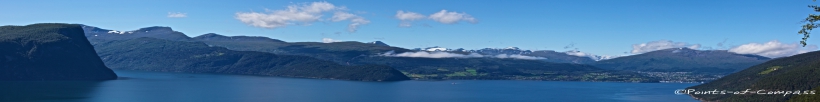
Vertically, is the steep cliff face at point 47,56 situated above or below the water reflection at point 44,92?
above

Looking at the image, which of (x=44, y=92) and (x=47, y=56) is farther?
(x=47, y=56)

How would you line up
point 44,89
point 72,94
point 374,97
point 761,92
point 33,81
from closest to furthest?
point 761,92 → point 72,94 → point 44,89 → point 374,97 → point 33,81

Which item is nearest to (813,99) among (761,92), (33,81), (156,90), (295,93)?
(761,92)

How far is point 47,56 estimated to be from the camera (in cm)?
12731

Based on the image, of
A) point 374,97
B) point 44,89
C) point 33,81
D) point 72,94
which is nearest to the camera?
point 72,94

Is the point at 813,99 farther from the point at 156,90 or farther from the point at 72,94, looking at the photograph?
the point at 156,90

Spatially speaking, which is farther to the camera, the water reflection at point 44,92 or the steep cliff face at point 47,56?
the steep cliff face at point 47,56

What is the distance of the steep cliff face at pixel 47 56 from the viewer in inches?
4707

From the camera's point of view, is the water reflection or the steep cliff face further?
the steep cliff face

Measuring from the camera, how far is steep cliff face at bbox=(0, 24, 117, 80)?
119562 millimetres

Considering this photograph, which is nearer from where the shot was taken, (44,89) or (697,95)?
(44,89)

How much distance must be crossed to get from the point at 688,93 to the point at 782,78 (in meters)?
33.4

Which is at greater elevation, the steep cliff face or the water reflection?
the steep cliff face

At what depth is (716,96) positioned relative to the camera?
94750mm
